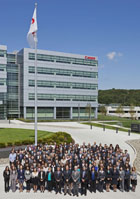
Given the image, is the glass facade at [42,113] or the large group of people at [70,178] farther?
the glass facade at [42,113]

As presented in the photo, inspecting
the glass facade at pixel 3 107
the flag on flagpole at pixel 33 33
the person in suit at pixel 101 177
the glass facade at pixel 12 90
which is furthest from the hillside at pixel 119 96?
the person in suit at pixel 101 177

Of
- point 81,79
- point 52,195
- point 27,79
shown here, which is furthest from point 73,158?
point 81,79

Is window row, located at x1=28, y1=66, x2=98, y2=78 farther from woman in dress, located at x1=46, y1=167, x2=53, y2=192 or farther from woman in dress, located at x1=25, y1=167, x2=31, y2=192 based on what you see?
woman in dress, located at x1=46, y1=167, x2=53, y2=192

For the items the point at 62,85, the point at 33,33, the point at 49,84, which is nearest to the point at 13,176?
the point at 33,33

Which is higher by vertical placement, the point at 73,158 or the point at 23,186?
the point at 73,158

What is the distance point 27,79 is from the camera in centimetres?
6512

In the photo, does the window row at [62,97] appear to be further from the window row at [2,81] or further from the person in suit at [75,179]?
the person in suit at [75,179]

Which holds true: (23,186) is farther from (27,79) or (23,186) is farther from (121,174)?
(27,79)

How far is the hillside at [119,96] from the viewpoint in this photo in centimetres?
15550

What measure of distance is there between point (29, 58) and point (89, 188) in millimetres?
57423

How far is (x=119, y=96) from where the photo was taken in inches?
6521

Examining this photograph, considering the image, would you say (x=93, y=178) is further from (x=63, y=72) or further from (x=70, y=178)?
(x=63, y=72)

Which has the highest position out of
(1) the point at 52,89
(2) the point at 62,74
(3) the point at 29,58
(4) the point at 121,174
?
(3) the point at 29,58

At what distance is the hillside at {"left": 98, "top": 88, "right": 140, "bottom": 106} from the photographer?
510 ft
